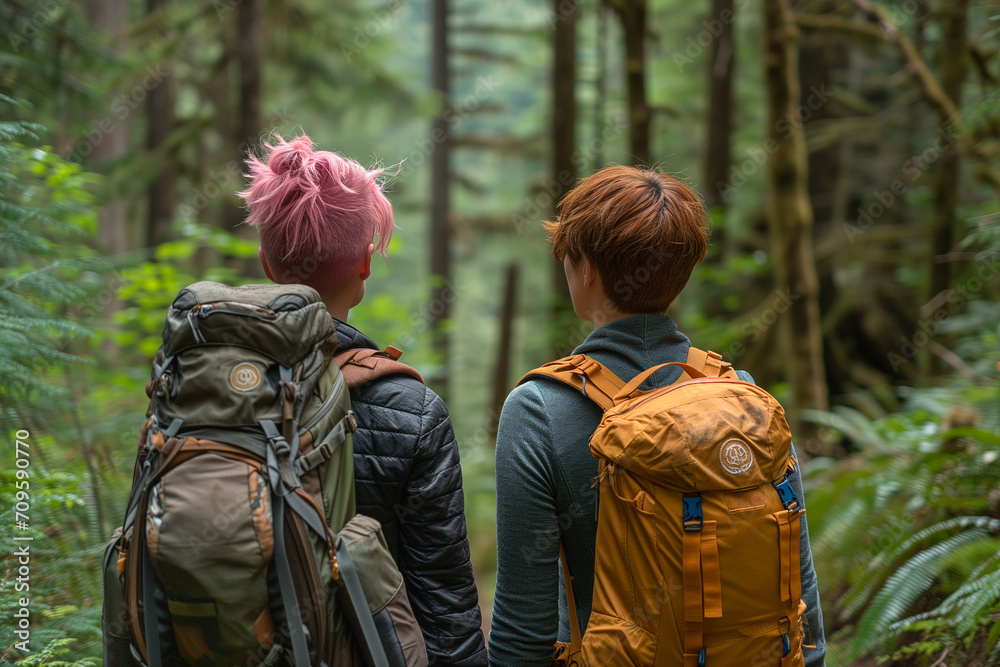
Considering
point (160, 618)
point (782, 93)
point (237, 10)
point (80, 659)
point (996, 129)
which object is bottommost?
point (80, 659)

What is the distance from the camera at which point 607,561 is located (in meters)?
1.51

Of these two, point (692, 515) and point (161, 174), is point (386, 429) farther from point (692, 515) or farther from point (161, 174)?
point (161, 174)

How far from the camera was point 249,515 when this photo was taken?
1.28 meters

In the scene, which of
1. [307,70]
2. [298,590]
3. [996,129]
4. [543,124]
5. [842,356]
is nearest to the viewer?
[298,590]

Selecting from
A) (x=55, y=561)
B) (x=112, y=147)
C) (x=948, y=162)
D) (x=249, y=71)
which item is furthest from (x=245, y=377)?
(x=112, y=147)

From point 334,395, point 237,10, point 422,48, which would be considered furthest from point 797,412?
point 422,48

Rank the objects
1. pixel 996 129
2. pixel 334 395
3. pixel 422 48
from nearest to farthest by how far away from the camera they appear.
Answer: pixel 334 395 → pixel 996 129 → pixel 422 48

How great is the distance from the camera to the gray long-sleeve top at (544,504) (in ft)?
5.29

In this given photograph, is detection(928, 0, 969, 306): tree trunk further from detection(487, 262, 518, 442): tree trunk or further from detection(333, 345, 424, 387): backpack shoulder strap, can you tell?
detection(487, 262, 518, 442): tree trunk

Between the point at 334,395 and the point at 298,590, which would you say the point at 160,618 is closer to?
the point at 298,590

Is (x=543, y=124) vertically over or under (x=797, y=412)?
over

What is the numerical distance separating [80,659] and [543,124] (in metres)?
15.9

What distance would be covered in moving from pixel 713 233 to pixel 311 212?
912cm

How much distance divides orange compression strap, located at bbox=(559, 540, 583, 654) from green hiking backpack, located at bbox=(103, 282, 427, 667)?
1.38 feet
